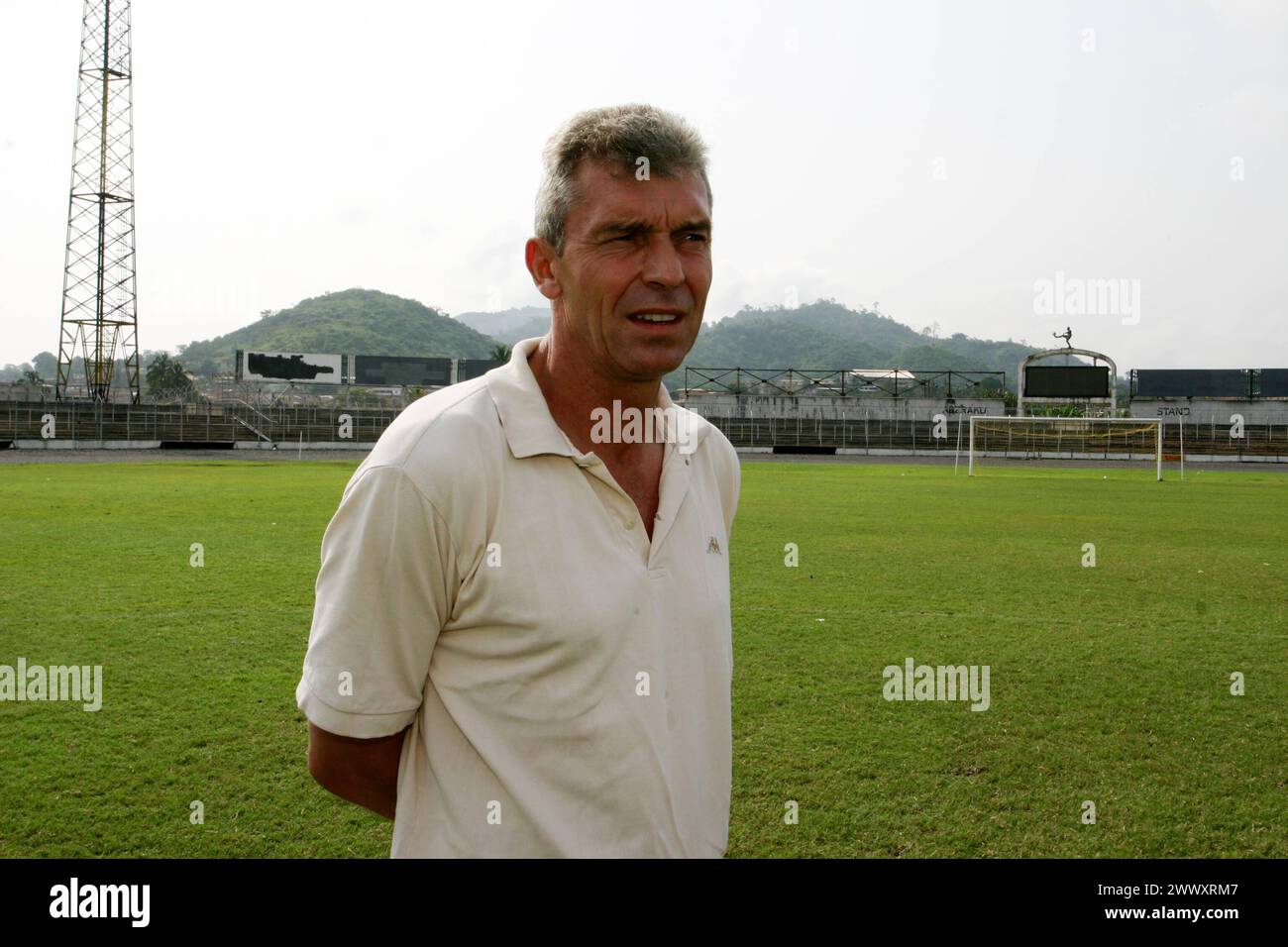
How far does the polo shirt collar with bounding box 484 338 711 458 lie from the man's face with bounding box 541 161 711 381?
0.14 metres

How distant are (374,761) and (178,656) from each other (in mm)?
5113

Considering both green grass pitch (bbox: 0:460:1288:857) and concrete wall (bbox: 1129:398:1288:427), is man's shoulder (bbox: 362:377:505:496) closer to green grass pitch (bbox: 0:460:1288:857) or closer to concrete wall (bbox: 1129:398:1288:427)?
green grass pitch (bbox: 0:460:1288:857)

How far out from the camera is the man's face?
5.81 feet

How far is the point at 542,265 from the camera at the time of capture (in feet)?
6.23

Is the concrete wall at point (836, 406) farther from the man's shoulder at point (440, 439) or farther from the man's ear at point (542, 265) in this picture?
the man's shoulder at point (440, 439)

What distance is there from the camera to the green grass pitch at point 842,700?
374 cm

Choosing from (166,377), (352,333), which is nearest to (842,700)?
(166,377)

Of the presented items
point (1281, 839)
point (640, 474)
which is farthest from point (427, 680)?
point (1281, 839)

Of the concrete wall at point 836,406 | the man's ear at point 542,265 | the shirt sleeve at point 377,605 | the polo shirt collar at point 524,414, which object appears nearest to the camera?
the shirt sleeve at point 377,605

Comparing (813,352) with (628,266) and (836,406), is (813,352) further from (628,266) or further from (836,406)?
(628,266)

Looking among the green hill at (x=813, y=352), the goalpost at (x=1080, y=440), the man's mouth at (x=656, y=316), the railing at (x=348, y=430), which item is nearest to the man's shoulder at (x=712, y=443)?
the man's mouth at (x=656, y=316)

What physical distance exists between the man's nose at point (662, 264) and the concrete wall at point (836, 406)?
182 ft

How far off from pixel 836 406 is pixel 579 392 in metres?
58.2
